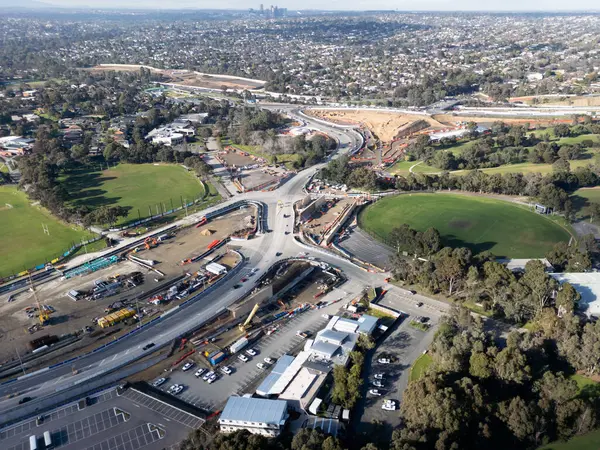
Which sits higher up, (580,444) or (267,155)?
(267,155)

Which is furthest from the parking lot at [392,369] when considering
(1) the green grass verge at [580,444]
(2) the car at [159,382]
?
(2) the car at [159,382]

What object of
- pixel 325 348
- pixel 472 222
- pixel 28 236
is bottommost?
pixel 28 236

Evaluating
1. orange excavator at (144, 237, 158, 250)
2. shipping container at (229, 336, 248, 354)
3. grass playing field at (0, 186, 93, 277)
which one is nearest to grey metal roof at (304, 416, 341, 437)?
shipping container at (229, 336, 248, 354)

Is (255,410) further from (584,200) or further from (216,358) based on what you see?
(584,200)

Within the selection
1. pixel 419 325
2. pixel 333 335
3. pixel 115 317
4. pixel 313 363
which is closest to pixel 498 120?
pixel 419 325

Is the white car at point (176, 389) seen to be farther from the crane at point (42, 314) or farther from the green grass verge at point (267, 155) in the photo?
the green grass verge at point (267, 155)

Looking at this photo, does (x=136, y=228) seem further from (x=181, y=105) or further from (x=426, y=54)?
(x=426, y=54)

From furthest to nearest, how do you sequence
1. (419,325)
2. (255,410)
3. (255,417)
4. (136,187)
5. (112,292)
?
(136,187)
(112,292)
(419,325)
(255,410)
(255,417)
